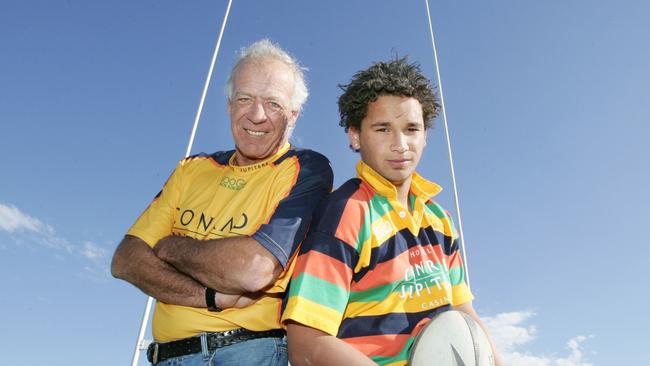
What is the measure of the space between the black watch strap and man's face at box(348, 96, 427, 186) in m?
0.80

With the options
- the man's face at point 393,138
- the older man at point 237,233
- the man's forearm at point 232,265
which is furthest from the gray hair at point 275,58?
the man's forearm at point 232,265

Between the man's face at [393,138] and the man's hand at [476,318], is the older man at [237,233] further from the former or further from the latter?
the man's hand at [476,318]

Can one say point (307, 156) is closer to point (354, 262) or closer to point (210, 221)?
point (210, 221)

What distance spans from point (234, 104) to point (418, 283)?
4.05 feet

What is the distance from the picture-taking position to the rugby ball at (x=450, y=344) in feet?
5.95

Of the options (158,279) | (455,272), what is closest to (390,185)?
(455,272)

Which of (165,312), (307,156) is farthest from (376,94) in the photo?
(165,312)

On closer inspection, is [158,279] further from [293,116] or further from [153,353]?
[293,116]

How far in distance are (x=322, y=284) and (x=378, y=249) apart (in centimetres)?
27

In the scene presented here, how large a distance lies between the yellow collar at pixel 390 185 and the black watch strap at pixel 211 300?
737mm

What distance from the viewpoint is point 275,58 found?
261 centimetres

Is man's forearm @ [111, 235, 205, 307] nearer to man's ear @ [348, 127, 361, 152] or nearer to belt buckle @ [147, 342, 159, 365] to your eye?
belt buckle @ [147, 342, 159, 365]

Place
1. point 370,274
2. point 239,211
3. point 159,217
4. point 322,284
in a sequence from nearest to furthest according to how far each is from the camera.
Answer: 1. point 322,284
2. point 370,274
3. point 239,211
4. point 159,217

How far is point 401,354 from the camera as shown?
6.19ft
